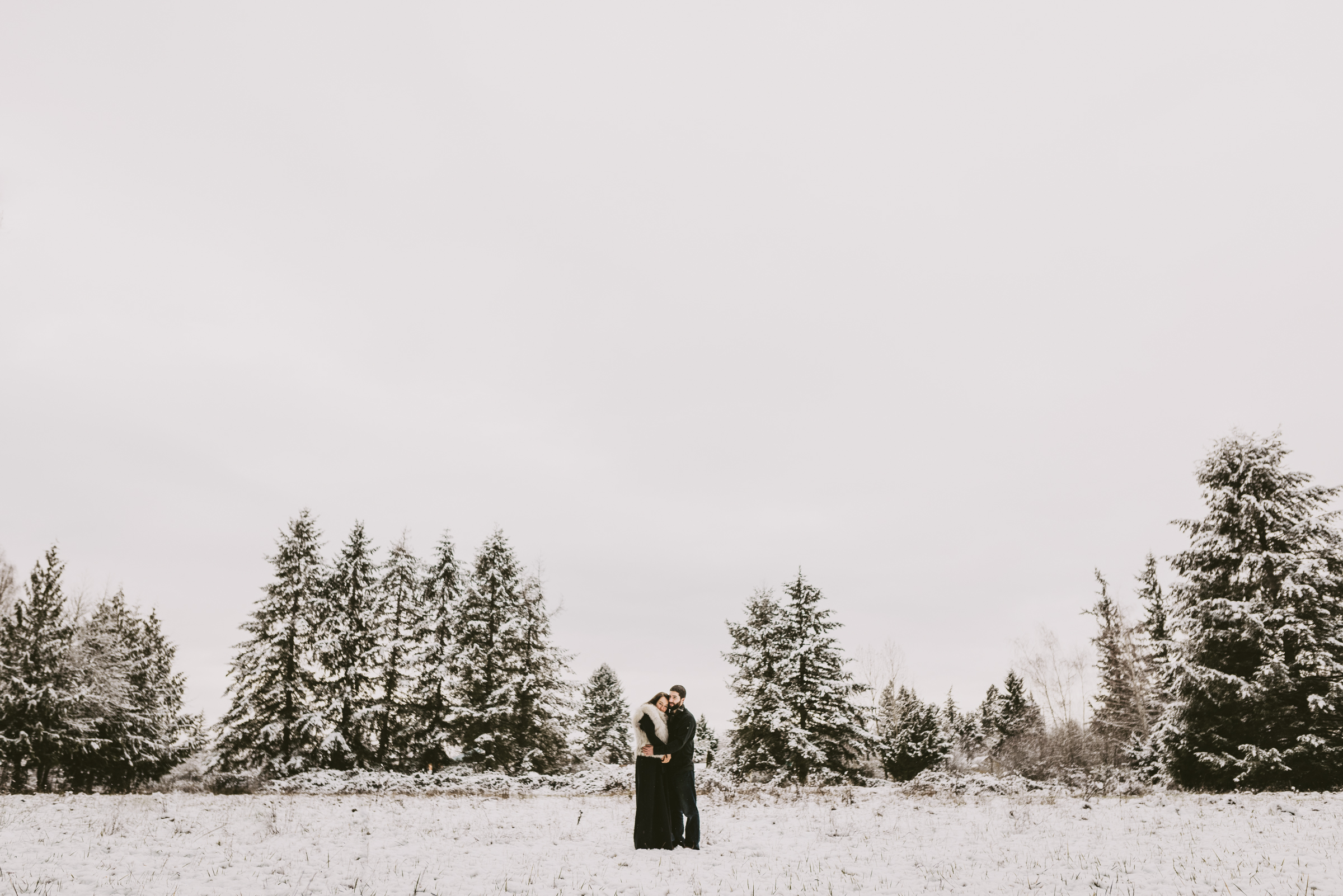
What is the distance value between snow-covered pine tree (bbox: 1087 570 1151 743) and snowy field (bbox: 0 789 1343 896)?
92.2 ft

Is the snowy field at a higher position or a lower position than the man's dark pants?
lower

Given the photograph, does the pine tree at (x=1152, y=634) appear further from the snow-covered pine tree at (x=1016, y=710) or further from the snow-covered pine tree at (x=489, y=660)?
the snow-covered pine tree at (x=489, y=660)

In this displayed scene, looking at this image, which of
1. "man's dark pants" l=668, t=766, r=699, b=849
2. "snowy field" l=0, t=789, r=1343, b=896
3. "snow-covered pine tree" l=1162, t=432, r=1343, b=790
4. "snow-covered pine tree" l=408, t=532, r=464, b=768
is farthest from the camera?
"snow-covered pine tree" l=408, t=532, r=464, b=768

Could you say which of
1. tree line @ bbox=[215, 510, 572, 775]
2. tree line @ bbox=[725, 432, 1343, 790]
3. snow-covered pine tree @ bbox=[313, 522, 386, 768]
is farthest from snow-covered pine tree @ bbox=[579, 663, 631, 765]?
tree line @ bbox=[725, 432, 1343, 790]

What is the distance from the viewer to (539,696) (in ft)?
109

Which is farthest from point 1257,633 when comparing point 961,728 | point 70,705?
point 961,728

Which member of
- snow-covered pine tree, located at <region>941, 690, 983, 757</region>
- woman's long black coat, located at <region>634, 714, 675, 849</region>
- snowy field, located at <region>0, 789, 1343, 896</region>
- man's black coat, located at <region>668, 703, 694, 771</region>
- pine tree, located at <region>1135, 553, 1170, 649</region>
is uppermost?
pine tree, located at <region>1135, 553, 1170, 649</region>

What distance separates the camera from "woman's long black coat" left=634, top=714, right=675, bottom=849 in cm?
1003

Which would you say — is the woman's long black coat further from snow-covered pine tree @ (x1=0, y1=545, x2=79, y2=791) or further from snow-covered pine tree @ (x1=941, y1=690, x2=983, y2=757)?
snow-covered pine tree @ (x1=941, y1=690, x2=983, y2=757)

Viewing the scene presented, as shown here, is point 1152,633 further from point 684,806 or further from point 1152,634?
point 684,806

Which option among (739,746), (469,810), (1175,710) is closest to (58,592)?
(469,810)

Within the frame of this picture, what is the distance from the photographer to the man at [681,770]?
10078 millimetres

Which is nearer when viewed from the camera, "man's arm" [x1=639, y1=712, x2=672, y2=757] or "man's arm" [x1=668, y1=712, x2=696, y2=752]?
"man's arm" [x1=639, y1=712, x2=672, y2=757]

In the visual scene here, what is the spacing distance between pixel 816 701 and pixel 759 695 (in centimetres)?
268
